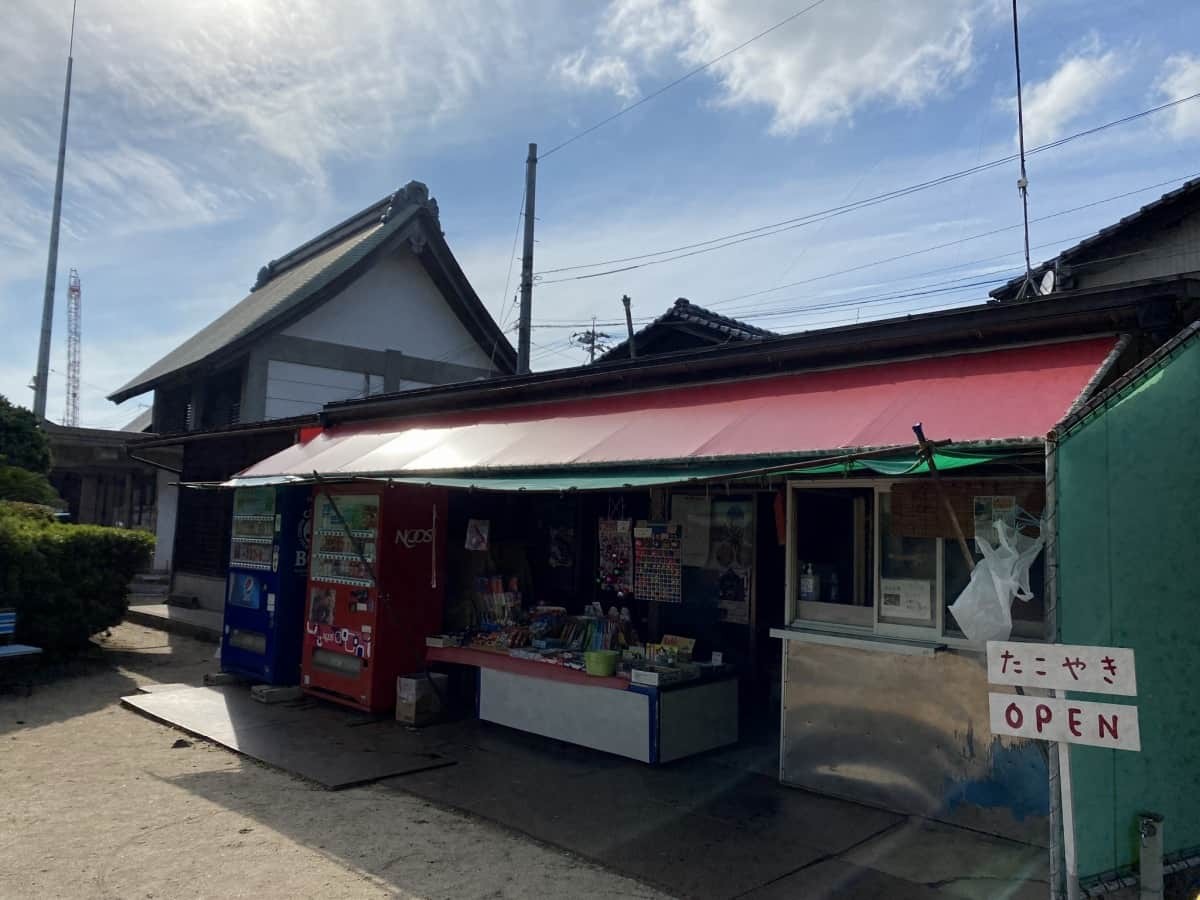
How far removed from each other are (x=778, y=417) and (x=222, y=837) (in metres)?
4.50

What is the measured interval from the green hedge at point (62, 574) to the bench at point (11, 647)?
0.26 meters

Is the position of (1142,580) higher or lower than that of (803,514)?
lower

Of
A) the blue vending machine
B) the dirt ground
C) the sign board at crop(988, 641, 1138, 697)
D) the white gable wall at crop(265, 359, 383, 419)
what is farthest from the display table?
the white gable wall at crop(265, 359, 383, 419)

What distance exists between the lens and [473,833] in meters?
5.39

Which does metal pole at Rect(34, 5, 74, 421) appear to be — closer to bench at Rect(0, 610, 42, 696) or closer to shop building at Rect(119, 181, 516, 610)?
shop building at Rect(119, 181, 516, 610)

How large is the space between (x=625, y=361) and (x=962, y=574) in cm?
332

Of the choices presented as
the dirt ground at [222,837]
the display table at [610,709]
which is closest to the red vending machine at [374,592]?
the display table at [610,709]

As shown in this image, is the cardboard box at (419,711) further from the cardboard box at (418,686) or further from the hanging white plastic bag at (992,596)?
the hanging white plastic bag at (992,596)

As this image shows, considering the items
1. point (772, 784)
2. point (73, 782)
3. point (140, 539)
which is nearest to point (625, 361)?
point (772, 784)

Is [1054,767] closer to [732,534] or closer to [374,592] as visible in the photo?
[732,534]

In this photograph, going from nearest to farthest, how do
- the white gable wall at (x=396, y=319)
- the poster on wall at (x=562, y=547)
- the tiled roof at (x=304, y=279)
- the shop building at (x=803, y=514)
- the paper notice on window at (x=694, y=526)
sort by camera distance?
the shop building at (x=803, y=514) < the paper notice on window at (x=694, y=526) < the poster on wall at (x=562, y=547) < the tiled roof at (x=304, y=279) < the white gable wall at (x=396, y=319)

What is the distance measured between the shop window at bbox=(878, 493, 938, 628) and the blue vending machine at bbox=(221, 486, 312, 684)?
254 inches

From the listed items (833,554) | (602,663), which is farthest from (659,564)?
(833,554)

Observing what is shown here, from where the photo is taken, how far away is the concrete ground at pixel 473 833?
462 cm
